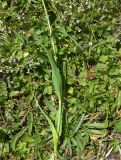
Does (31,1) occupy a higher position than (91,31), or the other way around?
(31,1)

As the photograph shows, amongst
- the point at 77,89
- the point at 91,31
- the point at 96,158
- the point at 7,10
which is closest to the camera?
the point at 96,158

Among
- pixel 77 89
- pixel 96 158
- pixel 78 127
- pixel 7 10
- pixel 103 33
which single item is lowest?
pixel 96 158

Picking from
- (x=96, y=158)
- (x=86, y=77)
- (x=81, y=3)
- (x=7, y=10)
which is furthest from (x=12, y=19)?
(x=96, y=158)

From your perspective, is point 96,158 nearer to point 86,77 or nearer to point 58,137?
point 58,137

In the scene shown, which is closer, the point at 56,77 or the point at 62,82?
the point at 56,77

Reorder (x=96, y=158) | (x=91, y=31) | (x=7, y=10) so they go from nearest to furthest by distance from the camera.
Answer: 1. (x=96, y=158)
2. (x=91, y=31)
3. (x=7, y=10)

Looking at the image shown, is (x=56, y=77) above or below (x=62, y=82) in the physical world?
above

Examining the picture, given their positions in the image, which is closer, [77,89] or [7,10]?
[77,89]

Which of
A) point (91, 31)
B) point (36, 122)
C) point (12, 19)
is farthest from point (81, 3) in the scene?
point (36, 122)
